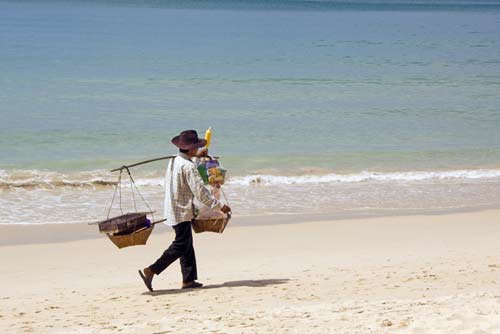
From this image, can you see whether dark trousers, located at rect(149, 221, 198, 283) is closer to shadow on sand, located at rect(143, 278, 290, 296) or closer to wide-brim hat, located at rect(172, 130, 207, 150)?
shadow on sand, located at rect(143, 278, 290, 296)

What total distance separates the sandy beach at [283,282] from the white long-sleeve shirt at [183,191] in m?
0.66

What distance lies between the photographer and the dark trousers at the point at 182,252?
752 centimetres

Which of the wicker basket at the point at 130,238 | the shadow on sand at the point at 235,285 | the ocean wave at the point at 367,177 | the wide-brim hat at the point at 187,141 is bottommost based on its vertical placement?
the shadow on sand at the point at 235,285

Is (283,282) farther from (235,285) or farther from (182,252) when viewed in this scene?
(182,252)

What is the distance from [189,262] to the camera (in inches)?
301

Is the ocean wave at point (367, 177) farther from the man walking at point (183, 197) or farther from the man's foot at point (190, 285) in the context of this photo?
the man walking at point (183, 197)

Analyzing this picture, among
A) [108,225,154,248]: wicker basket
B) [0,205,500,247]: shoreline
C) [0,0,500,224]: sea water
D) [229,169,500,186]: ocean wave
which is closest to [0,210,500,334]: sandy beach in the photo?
[0,205,500,247]: shoreline

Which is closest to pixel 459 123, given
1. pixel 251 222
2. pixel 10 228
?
pixel 251 222

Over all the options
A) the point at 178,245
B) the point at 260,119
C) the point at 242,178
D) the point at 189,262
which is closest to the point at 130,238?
the point at 178,245

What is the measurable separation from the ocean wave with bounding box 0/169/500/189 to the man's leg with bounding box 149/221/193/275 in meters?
6.48

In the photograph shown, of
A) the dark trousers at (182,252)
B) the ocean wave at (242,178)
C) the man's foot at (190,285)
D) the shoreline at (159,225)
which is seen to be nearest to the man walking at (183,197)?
the dark trousers at (182,252)

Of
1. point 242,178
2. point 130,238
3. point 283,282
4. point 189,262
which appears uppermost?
point 242,178

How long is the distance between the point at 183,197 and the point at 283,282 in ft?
4.07

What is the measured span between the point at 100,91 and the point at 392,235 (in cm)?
1569
